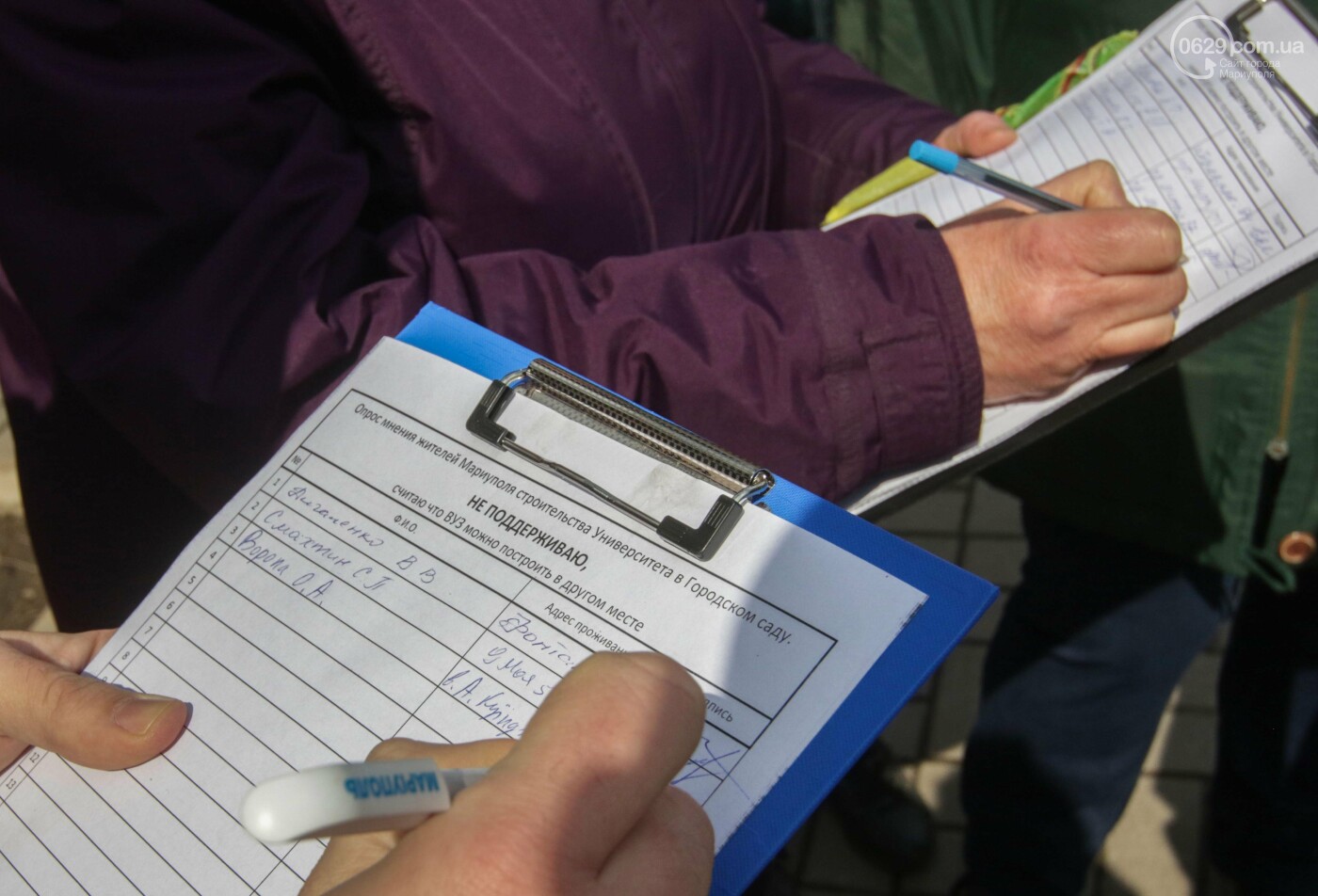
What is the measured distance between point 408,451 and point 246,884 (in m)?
0.31

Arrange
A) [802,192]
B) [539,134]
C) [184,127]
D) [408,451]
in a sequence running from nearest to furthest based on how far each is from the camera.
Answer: [408,451]
[184,127]
[539,134]
[802,192]

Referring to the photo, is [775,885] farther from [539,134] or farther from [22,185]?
[22,185]

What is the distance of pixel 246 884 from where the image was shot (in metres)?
0.63

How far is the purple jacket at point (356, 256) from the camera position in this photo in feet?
2.90

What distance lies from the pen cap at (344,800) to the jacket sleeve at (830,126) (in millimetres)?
1165

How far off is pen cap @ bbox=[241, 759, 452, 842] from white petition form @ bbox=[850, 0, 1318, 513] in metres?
0.64

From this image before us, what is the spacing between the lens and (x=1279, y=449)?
145 centimetres

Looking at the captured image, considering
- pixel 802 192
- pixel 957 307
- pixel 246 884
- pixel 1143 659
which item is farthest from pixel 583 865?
pixel 1143 659

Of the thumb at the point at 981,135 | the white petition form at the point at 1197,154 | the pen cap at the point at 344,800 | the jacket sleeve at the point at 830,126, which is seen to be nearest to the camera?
the pen cap at the point at 344,800

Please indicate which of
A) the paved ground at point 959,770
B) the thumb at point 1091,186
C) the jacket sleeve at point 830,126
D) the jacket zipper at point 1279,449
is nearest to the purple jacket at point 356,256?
the thumb at point 1091,186

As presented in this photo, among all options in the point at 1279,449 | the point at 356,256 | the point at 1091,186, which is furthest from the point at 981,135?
the point at 356,256

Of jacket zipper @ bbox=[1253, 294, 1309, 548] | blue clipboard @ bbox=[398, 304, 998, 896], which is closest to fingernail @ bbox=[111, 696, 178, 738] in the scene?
blue clipboard @ bbox=[398, 304, 998, 896]

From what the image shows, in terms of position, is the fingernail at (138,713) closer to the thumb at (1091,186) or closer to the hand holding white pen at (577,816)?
the hand holding white pen at (577,816)

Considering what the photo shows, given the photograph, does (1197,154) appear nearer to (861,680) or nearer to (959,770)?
(861,680)
